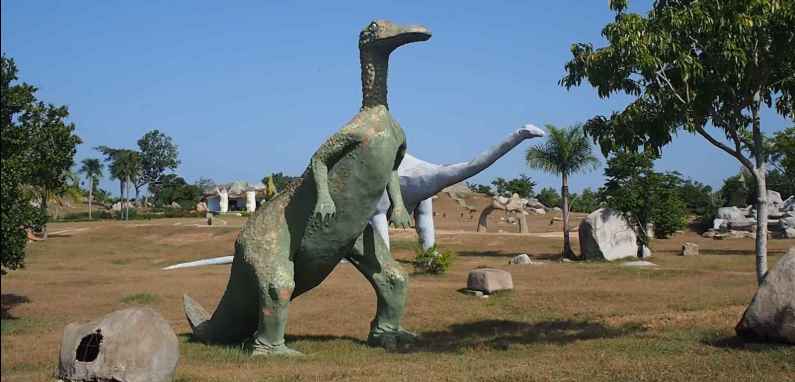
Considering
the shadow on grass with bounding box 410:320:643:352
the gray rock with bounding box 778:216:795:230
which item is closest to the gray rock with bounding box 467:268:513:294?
the shadow on grass with bounding box 410:320:643:352

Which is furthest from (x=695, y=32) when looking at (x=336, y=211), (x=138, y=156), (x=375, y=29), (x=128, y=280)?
(x=138, y=156)

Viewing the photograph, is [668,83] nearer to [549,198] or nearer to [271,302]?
[271,302]

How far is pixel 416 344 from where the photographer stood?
8750 millimetres

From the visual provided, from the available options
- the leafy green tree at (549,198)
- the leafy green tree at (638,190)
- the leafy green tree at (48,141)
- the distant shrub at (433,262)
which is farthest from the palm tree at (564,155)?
the leafy green tree at (549,198)

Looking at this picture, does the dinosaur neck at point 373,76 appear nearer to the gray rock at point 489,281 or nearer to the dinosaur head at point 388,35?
the dinosaur head at point 388,35

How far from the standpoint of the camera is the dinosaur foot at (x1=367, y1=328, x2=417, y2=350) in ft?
27.9

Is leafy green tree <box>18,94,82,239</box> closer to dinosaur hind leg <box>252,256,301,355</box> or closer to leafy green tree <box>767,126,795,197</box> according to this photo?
dinosaur hind leg <box>252,256,301,355</box>

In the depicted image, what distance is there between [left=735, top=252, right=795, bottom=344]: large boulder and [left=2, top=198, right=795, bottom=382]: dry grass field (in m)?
0.28

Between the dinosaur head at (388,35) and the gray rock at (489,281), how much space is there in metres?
6.33

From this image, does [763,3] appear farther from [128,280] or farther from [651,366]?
[128,280]

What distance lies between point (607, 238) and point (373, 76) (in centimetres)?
1493

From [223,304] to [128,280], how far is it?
958 centimetres

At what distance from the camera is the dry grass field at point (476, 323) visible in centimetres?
629

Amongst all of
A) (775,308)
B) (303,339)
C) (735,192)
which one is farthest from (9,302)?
(735,192)
